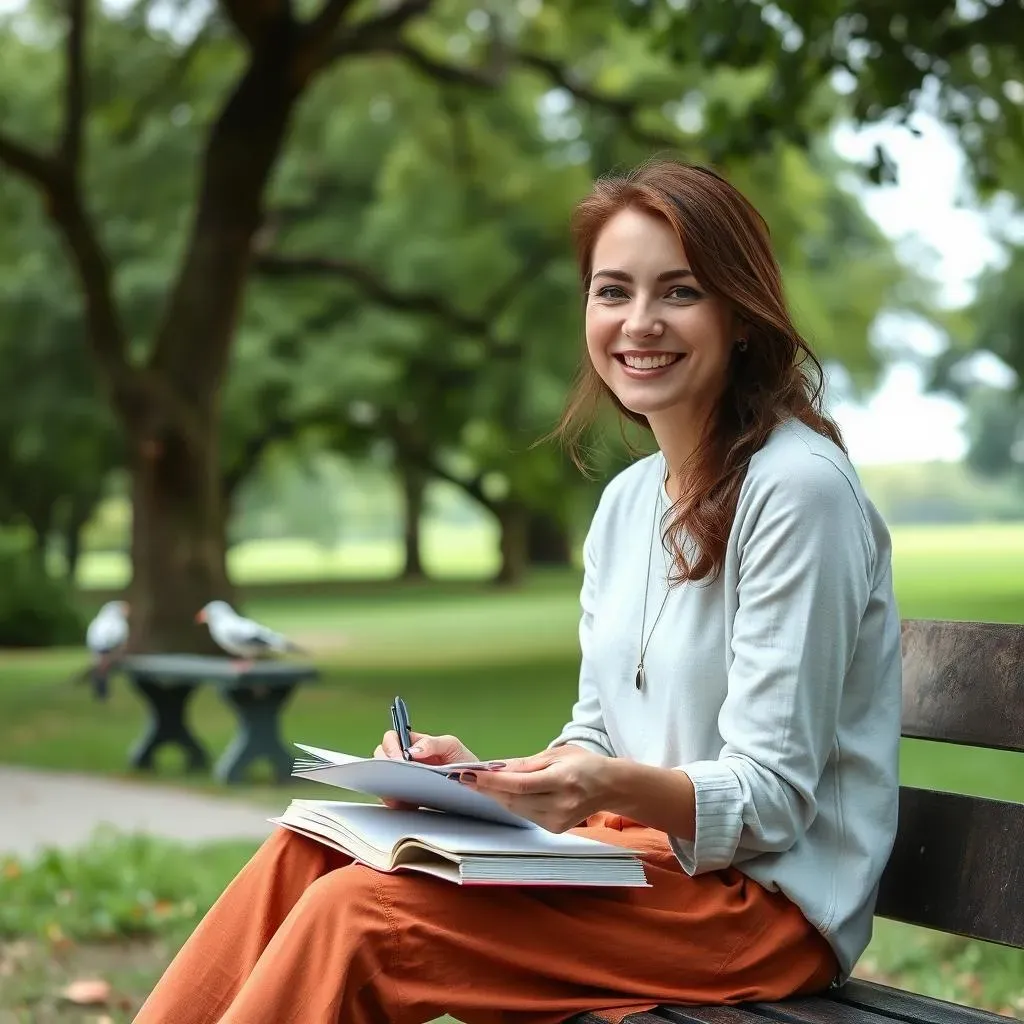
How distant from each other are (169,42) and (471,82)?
9.49ft

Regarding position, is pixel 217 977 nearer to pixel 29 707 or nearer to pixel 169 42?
pixel 29 707

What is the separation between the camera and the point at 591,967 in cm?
251

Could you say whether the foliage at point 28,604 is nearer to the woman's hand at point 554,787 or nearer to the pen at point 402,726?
the pen at point 402,726

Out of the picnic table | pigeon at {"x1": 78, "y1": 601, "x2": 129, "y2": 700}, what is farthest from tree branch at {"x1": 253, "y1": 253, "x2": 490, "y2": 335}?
the picnic table

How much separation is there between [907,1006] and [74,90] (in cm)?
1310

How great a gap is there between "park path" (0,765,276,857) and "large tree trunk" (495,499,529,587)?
26.0m

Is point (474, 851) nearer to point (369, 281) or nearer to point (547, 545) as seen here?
point (369, 281)

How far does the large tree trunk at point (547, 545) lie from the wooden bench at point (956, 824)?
4076 cm

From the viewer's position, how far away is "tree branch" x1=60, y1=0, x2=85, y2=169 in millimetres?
14281

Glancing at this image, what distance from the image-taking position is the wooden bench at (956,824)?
2885mm

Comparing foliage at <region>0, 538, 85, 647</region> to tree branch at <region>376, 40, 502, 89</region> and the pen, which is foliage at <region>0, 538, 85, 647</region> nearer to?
tree branch at <region>376, 40, 502, 89</region>

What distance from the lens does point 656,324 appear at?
9.13ft

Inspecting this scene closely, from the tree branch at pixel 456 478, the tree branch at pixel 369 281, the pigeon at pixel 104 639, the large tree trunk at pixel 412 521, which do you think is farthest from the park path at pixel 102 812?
the large tree trunk at pixel 412 521

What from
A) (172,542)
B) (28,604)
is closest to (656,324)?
(172,542)
